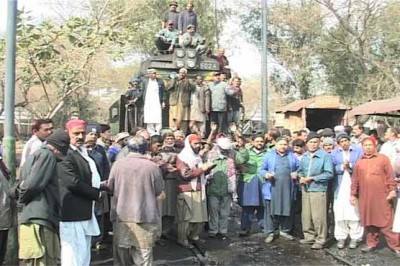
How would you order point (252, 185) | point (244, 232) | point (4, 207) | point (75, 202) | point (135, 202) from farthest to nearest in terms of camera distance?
point (244, 232) → point (252, 185) → point (4, 207) → point (135, 202) → point (75, 202)

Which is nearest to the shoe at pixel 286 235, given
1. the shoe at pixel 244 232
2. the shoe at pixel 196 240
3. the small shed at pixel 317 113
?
the shoe at pixel 244 232

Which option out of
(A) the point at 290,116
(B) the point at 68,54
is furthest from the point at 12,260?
(A) the point at 290,116

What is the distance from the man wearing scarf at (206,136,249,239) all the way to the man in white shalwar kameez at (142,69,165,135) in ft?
11.5

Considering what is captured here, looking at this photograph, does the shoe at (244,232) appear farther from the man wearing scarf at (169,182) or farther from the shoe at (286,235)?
the man wearing scarf at (169,182)

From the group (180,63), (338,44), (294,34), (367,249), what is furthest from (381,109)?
(294,34)

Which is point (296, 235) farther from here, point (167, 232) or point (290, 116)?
point (290, 116)

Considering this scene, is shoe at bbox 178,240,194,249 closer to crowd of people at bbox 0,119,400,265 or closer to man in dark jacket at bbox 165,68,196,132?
crowd of people at bbox 0,119,400,265

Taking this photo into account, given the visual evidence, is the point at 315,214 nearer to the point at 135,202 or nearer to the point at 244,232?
the point at 244,232

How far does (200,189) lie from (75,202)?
3.33 metres

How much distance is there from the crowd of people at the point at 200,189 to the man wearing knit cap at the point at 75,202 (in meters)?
0.01

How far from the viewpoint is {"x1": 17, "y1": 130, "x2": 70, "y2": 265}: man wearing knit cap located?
19.4 ft

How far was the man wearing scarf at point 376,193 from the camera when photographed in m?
9.33

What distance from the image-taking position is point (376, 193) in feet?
30.8

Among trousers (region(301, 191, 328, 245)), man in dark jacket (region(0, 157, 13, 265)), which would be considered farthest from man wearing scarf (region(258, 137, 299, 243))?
man in dark jacket (region(0, 157, 13, 265))
